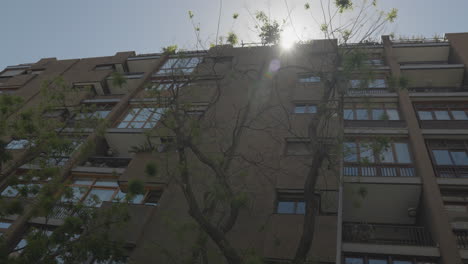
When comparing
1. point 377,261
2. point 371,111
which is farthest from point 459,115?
point 377,261

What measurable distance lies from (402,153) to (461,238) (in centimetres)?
404

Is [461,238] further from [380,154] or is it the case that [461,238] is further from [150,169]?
[150,169]

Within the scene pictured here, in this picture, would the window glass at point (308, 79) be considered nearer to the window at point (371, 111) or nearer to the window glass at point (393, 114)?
the window at point (371, 111)

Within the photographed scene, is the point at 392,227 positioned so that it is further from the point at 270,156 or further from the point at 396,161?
the point at 270,156

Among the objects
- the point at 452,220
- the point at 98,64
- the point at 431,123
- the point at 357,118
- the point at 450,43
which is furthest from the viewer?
the point at 98,64

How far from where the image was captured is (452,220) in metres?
12.2

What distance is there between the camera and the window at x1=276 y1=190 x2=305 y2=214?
491 inches

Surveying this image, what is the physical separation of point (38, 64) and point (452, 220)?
2919cm

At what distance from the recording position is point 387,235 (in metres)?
13.3

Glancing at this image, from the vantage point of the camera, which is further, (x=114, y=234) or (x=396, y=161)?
(x=396, y=161)

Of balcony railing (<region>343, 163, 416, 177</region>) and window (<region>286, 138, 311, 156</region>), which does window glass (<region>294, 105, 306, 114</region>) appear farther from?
balcony railing (<region>343, 163, 416, 177</region>)

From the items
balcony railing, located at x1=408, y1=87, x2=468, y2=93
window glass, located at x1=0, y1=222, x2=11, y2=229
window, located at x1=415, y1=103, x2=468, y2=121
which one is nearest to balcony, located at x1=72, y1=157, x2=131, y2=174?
window glass, located at x1=0, y1=222, x2=11, y2=229

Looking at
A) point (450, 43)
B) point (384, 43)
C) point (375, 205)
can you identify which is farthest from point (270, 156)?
point (450, 43)

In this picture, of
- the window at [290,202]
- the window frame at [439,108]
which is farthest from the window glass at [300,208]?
the window frame at [439,108]
